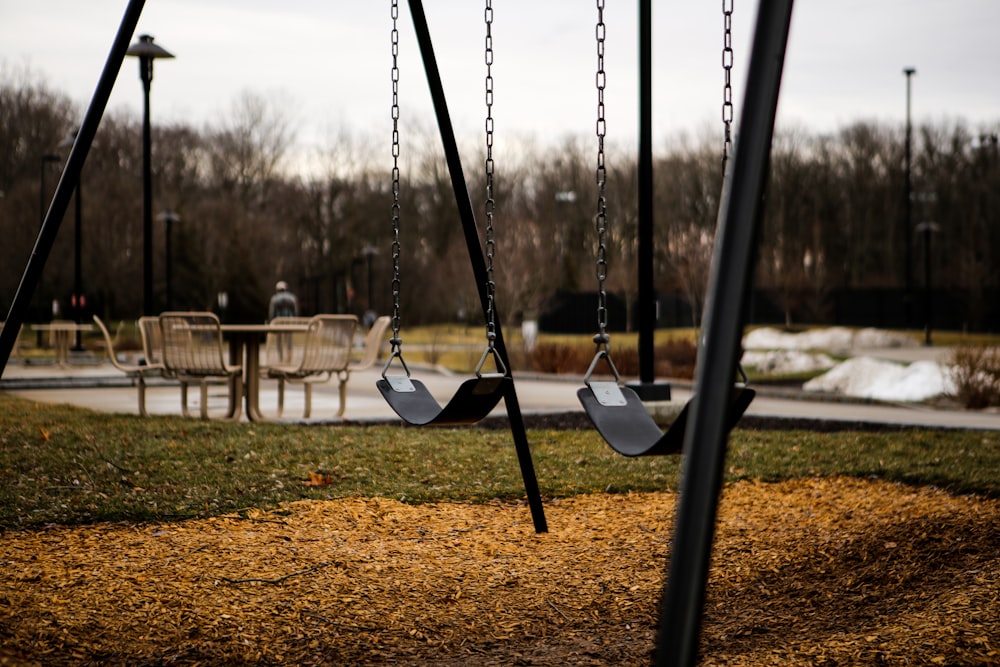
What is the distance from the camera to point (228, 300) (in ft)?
157

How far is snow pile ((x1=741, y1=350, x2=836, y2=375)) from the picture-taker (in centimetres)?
2023

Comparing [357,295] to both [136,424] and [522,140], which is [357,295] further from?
[136,424]

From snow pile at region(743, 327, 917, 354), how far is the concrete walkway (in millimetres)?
13567

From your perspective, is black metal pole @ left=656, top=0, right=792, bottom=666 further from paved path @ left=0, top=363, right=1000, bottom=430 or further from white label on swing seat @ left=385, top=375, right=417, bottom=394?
paved path @ left=0, top=363, right=1000, bottom=430

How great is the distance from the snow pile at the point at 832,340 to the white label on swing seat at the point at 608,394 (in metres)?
24.9

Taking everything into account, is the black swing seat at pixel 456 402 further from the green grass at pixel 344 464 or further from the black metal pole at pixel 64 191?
the black metal pole at pixel 64 191

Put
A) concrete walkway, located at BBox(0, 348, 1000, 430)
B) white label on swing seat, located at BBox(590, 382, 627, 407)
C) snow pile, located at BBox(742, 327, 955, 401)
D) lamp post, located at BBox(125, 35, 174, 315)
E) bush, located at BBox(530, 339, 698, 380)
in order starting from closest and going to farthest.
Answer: white label on swing seat, located at BBox(590, 382, 627, 407) < concrete walkway, located at BBox(0, 348, 1000, 430) < snow pile, located at BBox(742, 327, 955, 401) < lamp post, located at BBox(125, 35, 174, 315) < bush, located at BBox(530, 339, 698, 380)

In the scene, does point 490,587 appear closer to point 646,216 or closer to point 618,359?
point 646,216

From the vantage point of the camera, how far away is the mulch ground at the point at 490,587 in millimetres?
3746

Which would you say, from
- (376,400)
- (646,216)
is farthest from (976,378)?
(646,216)

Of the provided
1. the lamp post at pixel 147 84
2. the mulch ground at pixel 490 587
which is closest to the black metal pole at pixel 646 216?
the mulch ground at pixel 490 587

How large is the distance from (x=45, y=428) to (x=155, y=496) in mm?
2939

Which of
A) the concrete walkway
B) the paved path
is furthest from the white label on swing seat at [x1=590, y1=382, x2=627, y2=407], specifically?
the paved path

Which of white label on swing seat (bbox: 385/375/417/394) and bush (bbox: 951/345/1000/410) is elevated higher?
white label on swing seat (bbox: 385/375/417/394)
